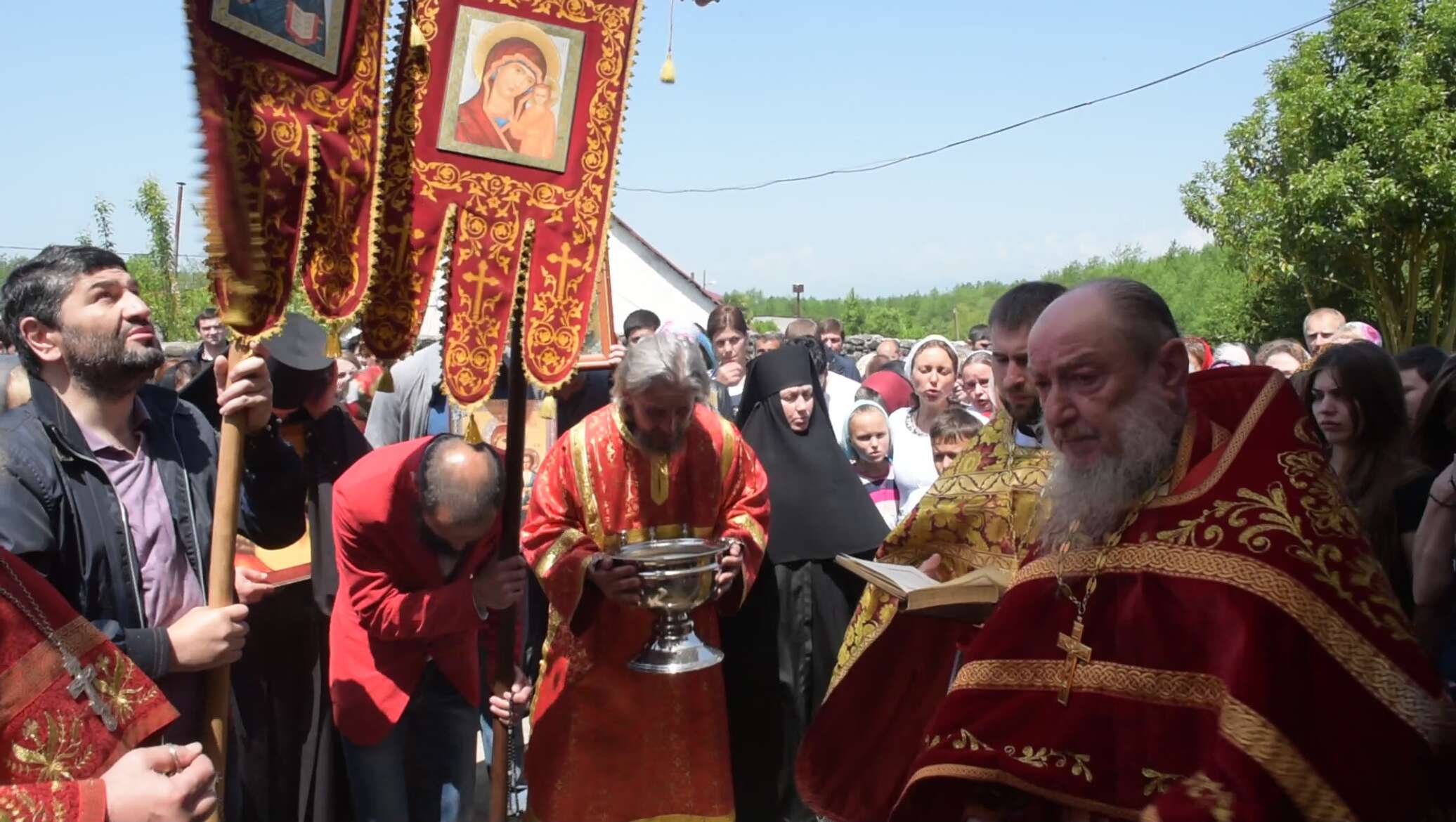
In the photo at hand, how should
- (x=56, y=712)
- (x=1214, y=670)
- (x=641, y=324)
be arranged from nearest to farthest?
1. (x=1214, y=670)
2. (x=56, y=712)
3. (x=641, y=324)

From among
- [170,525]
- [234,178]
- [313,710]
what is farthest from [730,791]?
[234,178]

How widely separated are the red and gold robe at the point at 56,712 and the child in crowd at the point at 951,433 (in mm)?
3115

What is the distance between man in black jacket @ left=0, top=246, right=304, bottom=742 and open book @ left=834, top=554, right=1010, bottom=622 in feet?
4.85

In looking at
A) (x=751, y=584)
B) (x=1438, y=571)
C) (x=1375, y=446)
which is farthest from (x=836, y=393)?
(x=1438, y=571)

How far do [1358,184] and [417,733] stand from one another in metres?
18.6

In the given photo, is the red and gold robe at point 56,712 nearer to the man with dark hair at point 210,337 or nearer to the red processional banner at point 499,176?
the red processional banner at point 499,176

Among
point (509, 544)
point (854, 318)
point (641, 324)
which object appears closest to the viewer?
point (509, 544)

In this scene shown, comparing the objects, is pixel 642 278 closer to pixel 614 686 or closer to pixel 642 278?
pixel 642 278

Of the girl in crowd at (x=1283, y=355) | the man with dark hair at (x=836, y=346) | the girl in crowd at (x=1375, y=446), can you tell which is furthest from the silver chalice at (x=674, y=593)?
the man with dark hair at (x=836, y=346)

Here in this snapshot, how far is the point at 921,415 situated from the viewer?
629 centimetres

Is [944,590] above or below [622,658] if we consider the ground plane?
above

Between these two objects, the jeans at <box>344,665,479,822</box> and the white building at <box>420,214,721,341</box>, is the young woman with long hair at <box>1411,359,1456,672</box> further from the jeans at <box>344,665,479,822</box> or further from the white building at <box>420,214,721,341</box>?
the white building at <box>420,214,721,341</box>

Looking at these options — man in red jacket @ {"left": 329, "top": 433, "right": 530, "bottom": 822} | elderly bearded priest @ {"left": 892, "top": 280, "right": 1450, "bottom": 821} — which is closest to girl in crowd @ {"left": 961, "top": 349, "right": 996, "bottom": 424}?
man in red jacket @ {"left": 329, "top": 433, "right": 530, "bottom": 822}

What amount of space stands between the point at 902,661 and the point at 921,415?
10.0ft
